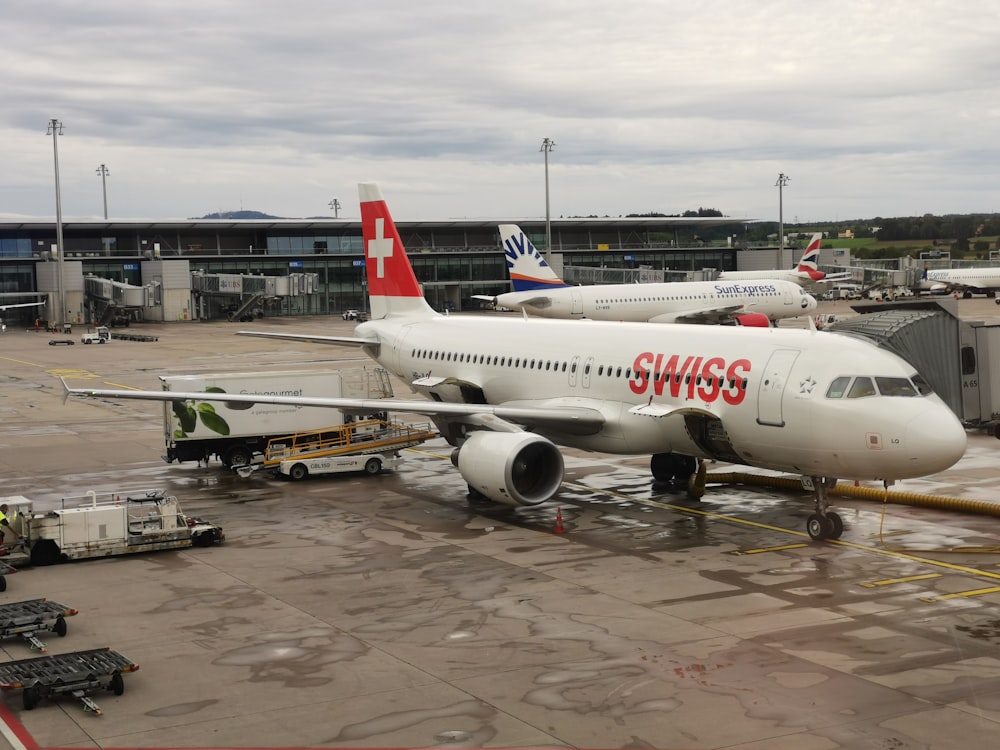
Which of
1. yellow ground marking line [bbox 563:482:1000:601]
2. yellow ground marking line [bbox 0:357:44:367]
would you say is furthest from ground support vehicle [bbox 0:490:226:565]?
yellow ground marking line [bbox 0:357:44:367]

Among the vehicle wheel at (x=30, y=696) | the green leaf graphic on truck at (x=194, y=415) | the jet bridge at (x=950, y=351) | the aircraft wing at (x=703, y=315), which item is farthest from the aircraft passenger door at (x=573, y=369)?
the aircraft wing at (x=703, y=315)

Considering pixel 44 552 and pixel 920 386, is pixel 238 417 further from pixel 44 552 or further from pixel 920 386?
pixel 920 386

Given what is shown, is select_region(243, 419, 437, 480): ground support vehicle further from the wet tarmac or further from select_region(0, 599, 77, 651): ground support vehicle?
select_region(0, 599, 77, 651): ground support vehicle

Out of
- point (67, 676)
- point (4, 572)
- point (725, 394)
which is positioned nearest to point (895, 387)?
point (725, 394)

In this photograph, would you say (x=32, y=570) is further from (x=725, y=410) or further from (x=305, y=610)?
(x=725, y=410)

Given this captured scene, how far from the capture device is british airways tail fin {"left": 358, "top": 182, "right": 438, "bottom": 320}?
3931 centimetres

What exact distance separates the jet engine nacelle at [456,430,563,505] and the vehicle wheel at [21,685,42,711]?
1220 cm

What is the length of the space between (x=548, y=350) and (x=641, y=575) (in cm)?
1041

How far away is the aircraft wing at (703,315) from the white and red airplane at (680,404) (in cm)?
4830

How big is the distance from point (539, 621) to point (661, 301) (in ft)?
211

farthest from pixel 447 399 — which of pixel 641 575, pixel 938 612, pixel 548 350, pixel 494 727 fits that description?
pixel 494 727

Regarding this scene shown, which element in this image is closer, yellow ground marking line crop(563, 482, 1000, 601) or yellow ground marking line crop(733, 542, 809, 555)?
yellow ground marking line crop(563, 482, 1000, 601)

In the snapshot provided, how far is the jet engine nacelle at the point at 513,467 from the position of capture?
84.0 ft

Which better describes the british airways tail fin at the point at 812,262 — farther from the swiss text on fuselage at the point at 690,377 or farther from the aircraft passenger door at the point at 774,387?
the aircraft passenger door at the point at 774,387
